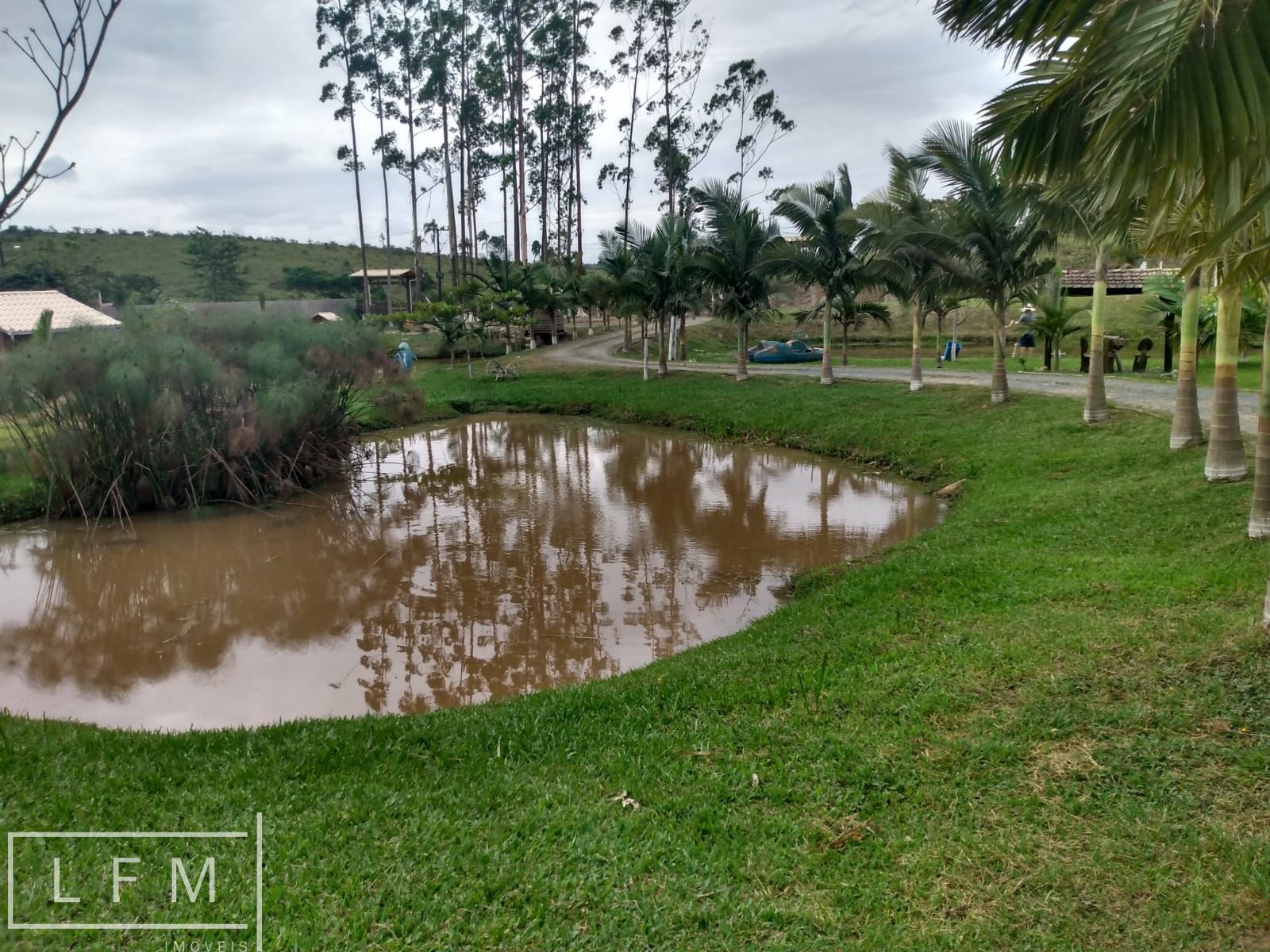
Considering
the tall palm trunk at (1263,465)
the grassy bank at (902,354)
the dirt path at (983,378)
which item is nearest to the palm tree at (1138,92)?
the tall palm trunk at (1263,465)

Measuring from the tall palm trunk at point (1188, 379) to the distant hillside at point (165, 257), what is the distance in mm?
52210

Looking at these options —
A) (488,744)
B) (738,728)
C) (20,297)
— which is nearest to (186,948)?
(488,744)

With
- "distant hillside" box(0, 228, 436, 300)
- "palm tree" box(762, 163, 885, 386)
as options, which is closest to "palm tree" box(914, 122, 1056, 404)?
"palm tree" box(762, 163, 885, 386)

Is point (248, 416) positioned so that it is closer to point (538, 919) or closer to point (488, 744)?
point (488, 744)

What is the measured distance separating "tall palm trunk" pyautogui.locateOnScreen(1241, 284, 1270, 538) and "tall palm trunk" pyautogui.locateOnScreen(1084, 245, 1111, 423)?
5553 mm

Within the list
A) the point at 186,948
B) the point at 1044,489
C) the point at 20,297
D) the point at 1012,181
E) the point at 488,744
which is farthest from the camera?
the point at 20,297

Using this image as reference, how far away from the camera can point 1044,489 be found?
11.0 meters

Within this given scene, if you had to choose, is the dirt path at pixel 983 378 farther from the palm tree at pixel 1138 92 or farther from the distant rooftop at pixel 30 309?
the distant rooftop at pixel 30 309

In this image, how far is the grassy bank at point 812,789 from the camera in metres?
3.28

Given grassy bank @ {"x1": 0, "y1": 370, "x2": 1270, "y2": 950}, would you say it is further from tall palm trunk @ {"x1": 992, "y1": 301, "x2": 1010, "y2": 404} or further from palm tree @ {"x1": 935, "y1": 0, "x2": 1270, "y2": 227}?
tall palm trunk @ {"x1": 992, "y1": 301, "x2": 1010, "y2": 404}

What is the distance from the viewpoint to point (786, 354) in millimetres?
31328

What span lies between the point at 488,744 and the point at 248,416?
975 cm

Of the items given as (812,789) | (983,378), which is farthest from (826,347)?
Result: (812,789)

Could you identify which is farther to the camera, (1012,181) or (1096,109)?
(1012,181)
